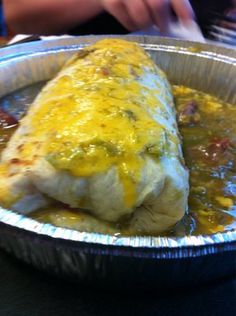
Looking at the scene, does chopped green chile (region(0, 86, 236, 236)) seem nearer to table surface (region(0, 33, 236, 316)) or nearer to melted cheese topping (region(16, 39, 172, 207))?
melted cheese topping (region(16, 39, 172, 207))

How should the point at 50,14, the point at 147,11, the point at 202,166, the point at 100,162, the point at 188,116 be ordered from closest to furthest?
the point at 100,162 < the point at 202,166 < the point at 188,116 < the point at 147,11 < the point at 50,14

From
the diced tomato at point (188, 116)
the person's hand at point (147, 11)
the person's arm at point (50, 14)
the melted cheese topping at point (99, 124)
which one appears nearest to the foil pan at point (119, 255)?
the melted cheese topping at point (99, 124)

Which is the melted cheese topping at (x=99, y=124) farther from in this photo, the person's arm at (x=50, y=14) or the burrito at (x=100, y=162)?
the person's arm at (x=50, y=14)

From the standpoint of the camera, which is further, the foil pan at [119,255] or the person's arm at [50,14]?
the person's arm at [50,14]

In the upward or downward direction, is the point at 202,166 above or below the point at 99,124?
below

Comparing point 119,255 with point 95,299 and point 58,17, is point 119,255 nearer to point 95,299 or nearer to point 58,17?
point 95,299

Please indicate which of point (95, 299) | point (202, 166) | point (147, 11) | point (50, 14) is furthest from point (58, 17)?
point (95, 299)

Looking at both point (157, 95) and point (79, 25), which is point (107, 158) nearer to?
point (157, 95)

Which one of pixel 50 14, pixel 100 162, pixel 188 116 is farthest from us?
pixel 50 14
